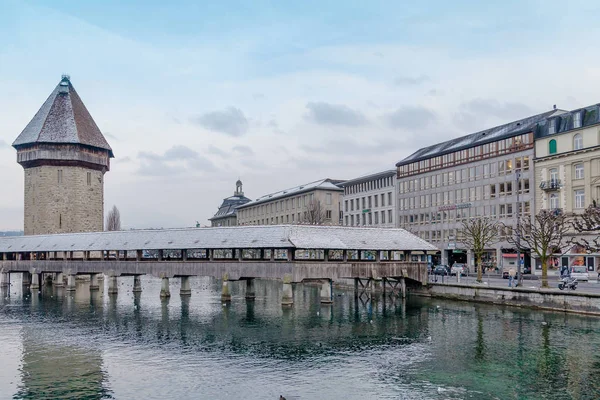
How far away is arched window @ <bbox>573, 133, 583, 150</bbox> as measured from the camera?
57.5 m

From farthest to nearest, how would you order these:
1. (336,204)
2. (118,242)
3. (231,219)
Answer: (231,219) < (336,204) < (118,242)

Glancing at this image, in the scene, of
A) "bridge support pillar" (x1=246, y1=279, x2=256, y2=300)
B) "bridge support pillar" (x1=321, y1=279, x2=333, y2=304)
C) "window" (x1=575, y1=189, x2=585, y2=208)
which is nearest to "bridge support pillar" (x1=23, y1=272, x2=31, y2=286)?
"bridge support pillar" (x1=246, y1=279, x2=256, y2=300)

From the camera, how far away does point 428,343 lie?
3016 centimetres

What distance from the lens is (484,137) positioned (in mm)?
72438

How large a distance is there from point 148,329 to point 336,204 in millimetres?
71298

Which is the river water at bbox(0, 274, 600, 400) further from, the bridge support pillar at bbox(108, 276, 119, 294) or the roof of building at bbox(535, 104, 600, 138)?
the roof of building at bbox(535, 104, 600, 138)

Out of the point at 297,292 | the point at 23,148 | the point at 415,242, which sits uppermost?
the point at 23,148

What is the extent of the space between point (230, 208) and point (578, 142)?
112m

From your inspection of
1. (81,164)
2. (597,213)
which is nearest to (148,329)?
(597,213)

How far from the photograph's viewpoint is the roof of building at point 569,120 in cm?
5647

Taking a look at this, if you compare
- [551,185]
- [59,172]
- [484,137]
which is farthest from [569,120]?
[59,172]

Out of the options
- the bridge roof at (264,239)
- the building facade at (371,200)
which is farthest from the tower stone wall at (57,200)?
the building facade at (371,200)

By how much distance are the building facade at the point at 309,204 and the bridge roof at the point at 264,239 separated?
3841cm

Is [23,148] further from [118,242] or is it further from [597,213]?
[597,213]
